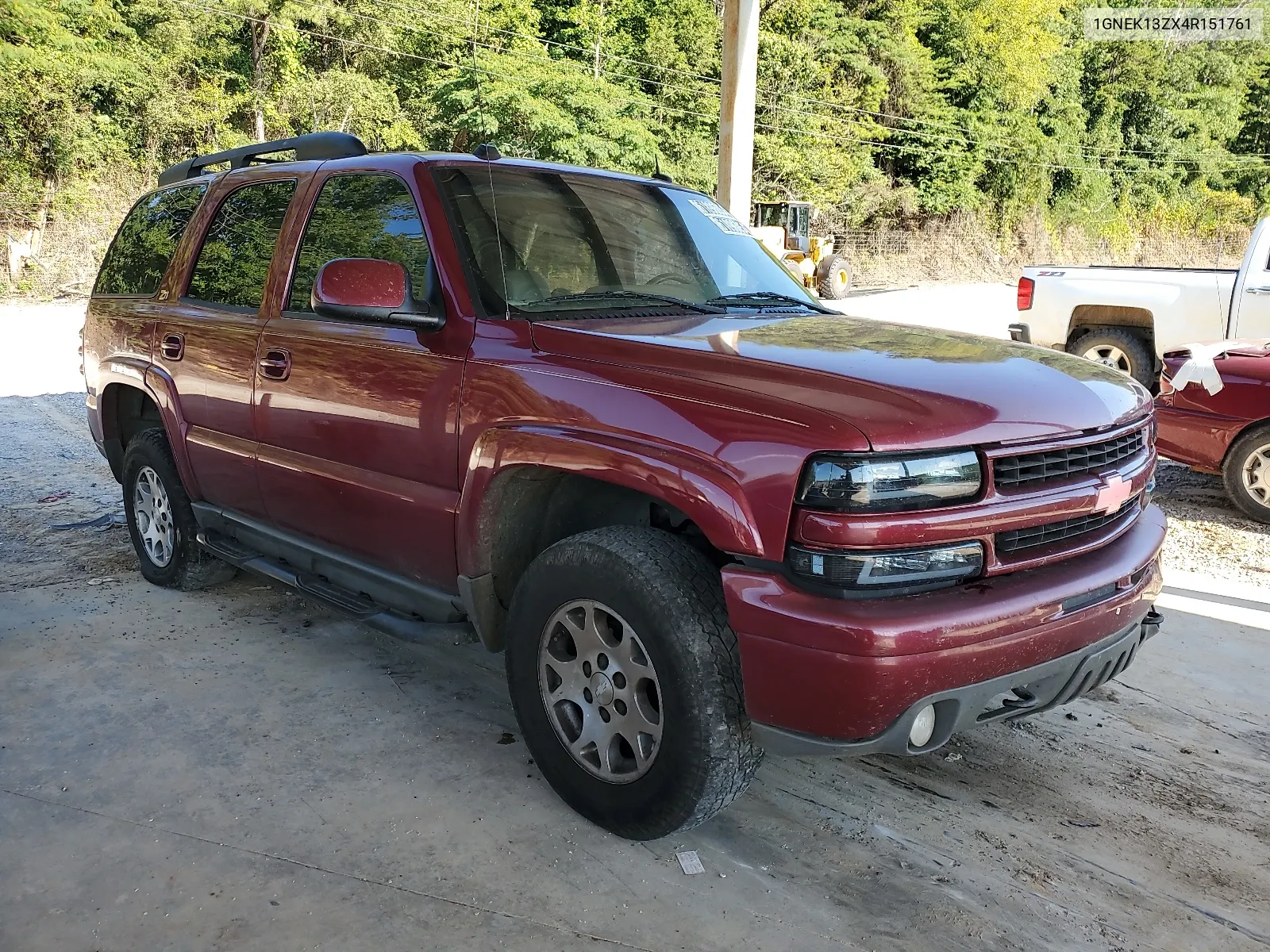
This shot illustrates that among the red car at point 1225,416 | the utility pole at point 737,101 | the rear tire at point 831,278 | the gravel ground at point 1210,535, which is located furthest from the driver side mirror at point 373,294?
the rear tire at point 831,278

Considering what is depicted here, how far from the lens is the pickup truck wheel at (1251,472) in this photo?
6496 mm

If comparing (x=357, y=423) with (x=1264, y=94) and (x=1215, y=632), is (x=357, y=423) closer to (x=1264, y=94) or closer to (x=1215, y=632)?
(x=1215, y=632)

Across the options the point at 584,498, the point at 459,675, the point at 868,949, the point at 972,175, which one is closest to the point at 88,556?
the point at 459,675

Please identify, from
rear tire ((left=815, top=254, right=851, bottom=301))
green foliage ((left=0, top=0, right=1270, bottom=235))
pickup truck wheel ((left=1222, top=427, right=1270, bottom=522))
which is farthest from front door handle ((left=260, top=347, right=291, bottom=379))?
green foliage ((left=0, top=0, right=1270, bottom=235))

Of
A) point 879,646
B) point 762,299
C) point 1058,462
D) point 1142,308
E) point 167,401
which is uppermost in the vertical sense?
point 762,299

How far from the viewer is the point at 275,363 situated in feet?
13.1

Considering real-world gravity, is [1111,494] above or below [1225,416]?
above

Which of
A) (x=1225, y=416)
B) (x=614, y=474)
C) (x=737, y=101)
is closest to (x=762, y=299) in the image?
(x=614, y=474)

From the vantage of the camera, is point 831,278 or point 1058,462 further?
point 831,278

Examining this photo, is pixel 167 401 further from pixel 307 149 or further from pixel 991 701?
pixel 991 701

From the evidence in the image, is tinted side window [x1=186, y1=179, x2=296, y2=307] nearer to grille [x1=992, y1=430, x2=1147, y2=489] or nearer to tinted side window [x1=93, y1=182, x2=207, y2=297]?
tinted side window [x1=93, y1=182, x2=207, y2=297]

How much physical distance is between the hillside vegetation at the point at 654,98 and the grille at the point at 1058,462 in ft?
94.6

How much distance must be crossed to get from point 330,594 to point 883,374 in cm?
230

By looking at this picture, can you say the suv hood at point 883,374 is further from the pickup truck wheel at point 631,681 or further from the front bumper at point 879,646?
the pickup truck wheel at point 631,681
